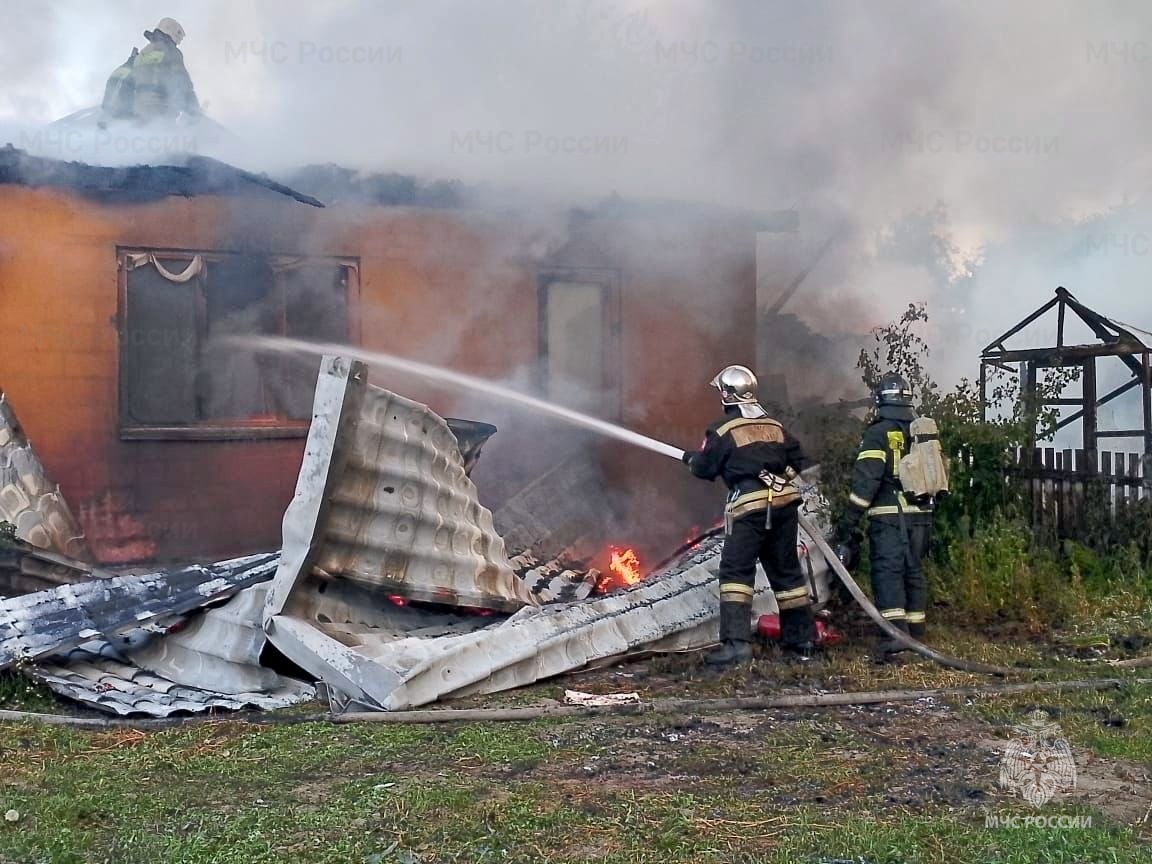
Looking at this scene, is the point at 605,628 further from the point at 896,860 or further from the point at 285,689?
the point at 896,860

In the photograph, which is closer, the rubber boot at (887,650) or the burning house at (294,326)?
the rubber boot at (887,650)

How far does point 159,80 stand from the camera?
10.5m

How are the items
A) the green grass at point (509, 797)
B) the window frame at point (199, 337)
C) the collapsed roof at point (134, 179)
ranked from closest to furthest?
the green grass at point (509, 797), the collapsed roof at point (134, 179), the window frame at point (199, 337)

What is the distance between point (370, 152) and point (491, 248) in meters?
1.36

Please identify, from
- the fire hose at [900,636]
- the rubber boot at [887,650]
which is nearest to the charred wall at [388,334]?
the fire hose at [900,636]

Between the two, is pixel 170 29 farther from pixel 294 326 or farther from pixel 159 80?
pixel 294 326

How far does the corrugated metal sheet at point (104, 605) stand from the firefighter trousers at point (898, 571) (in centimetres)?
358

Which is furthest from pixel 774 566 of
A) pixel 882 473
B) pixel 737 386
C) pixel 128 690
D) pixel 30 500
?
pixel 30 500

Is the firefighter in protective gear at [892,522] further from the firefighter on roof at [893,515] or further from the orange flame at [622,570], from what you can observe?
the orange flame at [622,570]

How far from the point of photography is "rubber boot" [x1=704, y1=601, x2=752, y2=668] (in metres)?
6.12

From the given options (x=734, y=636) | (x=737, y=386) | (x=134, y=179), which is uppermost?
(x=134, y=179)

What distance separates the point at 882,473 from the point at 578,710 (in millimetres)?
2620

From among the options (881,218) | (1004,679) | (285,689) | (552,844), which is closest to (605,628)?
(285,689)

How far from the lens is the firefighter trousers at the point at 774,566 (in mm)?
6219
